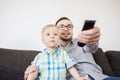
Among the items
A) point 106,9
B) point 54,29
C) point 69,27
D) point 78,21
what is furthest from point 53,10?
point 54,29

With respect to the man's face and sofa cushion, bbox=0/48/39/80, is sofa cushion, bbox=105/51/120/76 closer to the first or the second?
the man's face

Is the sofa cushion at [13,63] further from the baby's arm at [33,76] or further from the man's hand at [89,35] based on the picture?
the man's hand at [89,35]

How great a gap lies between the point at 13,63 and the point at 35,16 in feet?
1.99

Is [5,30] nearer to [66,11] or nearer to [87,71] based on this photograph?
[66,11]

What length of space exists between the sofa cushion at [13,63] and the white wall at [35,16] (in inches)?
10.9

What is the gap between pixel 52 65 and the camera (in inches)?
63.5

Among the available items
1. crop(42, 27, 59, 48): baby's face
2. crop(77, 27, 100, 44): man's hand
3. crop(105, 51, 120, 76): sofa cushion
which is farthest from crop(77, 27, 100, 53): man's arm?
crop(105, 51, 120, 76): sofa cushion

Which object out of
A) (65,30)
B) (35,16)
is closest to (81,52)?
(65,30)

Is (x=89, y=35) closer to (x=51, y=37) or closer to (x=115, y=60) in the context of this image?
(x=51, y=37)

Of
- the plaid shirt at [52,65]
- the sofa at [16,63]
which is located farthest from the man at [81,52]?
the sofa at [16,63]

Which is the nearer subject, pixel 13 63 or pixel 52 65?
pixel 52 65

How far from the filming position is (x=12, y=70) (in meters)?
1.94

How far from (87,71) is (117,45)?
95cm

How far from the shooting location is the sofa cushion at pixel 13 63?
1926mm
